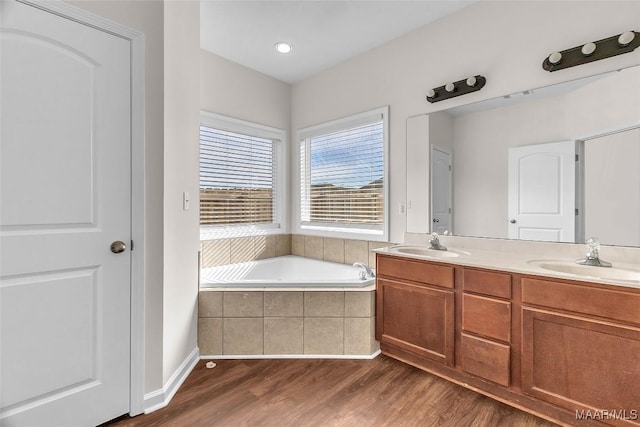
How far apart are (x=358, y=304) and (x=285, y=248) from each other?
4.86 feet

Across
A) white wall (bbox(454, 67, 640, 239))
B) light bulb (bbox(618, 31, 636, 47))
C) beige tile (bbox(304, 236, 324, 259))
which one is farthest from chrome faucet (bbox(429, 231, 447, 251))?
light bulb (bbox(618, 31, 636, 47))

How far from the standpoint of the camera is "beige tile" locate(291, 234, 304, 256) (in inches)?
140

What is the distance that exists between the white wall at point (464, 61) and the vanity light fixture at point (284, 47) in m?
0.53

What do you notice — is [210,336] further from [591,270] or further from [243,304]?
[591,270]

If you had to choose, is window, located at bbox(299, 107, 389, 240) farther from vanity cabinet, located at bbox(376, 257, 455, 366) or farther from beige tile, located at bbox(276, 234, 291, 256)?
vanity cabinet, located at bbox(376, 257, 455, 366)

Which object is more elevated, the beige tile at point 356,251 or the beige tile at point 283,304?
the beige tile at point 356,251

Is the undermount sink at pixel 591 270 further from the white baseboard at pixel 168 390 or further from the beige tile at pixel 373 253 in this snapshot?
the white baseboard at pixel 168 390

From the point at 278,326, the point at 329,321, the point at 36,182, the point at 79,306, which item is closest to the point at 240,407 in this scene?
the point at 278,326

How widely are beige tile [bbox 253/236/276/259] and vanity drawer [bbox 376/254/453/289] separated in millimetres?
1445

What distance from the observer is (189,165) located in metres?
2.13

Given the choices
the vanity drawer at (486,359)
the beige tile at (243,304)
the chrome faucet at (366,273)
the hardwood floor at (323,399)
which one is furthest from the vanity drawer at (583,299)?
the beige tile at (243,304)

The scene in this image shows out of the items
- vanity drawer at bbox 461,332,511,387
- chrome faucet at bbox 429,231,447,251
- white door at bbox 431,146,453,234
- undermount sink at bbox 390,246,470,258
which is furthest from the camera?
white door at bbox 431,146,453,234

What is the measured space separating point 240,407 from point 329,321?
82 cm

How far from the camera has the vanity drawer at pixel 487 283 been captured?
1.75 meters
